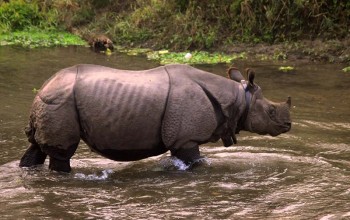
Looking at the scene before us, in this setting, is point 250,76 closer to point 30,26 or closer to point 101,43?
point 101,43

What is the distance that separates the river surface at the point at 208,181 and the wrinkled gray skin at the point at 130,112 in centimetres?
35

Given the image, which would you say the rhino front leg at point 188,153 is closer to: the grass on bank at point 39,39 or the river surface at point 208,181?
the river surface at point 208,181

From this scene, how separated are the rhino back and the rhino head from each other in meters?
Answer: 1.02

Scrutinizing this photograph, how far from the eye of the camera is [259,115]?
808 cm

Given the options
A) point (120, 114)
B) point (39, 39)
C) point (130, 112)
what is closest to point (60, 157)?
point (120, 114)

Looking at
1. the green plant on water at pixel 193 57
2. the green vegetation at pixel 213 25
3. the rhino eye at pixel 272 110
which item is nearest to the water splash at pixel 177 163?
the rhino eye at pixel 272 110

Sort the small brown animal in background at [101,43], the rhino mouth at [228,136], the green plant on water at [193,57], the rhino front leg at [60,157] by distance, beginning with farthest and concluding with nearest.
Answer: the small brown animal in background at [101,43]
the green plant on water at [193,57]
the rhino mouth at [228,136]
the rhino front leg at [60,157]

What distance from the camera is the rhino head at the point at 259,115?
8.05m

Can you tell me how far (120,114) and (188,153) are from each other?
35.3 inches

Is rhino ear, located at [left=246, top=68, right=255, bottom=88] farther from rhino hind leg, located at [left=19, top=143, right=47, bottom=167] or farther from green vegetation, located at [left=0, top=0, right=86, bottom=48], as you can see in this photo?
green vegetation, located at [left=0, top=0, right=86, bottom=48]

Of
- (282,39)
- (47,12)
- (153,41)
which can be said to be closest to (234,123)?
(282,39)

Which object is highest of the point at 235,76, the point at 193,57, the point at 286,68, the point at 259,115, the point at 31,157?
the point at 235,76

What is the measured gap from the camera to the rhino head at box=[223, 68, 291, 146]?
8.05m

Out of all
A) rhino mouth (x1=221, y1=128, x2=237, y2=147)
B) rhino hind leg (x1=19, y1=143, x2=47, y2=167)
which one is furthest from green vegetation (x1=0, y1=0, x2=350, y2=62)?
rhino hind leg (x1=19, y1=143, x2=47, y2=167)
